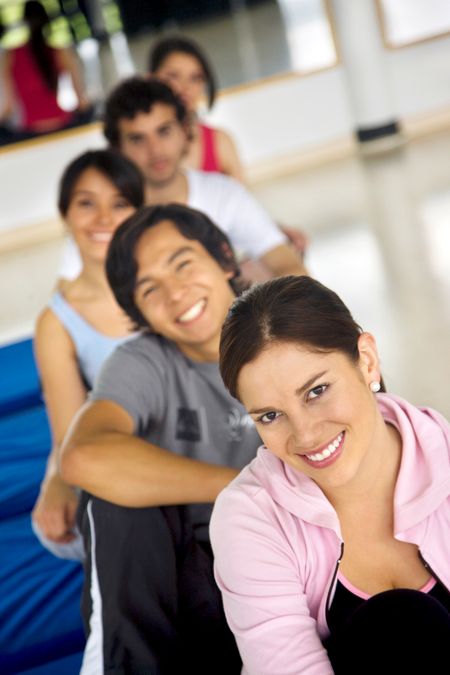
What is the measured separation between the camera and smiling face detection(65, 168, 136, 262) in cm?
274

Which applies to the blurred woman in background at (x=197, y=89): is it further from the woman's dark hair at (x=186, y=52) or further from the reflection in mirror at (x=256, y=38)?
the reflection in mirror at (x=256, y=38)

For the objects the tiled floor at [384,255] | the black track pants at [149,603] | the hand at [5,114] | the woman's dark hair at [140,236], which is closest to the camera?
the black track pants at [149,603]

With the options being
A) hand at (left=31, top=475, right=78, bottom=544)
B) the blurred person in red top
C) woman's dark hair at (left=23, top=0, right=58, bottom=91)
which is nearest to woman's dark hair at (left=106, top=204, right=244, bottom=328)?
hand at (left=31, top=475, right=78, bottom=544)

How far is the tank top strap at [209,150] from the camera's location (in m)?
4.29

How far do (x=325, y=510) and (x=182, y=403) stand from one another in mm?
752

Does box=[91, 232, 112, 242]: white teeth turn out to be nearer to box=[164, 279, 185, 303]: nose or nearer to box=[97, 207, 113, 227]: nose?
box=[97, 207, 113, 227]: nose

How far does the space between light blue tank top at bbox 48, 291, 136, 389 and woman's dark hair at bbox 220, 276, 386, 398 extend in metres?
1.30

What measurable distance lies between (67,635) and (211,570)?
0.53 m

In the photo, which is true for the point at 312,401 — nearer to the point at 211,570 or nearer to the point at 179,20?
the point at 211,570

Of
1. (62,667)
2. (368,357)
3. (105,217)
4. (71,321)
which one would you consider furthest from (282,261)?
(368,357)

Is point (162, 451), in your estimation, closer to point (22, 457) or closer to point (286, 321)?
point (286, 321)

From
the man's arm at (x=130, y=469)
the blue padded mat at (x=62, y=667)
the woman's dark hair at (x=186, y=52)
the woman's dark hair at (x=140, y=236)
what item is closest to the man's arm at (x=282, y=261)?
the woman's dark hair at (x=140, y=236)

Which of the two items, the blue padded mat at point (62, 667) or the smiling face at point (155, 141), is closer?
the blue padded mat at point (62, 667)

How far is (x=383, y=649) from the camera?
1.33 metres
